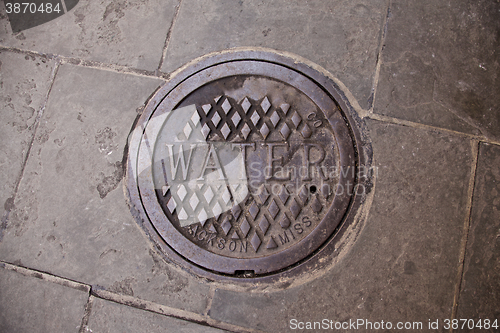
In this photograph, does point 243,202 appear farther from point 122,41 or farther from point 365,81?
point 122,41

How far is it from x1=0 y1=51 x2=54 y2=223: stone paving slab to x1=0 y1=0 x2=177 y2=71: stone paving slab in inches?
5.7

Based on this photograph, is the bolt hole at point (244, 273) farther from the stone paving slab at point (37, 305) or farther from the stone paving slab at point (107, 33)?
the stone paving slab at point (107, 33)

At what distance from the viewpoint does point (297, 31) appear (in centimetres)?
219

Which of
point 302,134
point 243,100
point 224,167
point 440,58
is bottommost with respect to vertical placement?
point 224,167

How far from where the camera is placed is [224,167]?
200 centimetres

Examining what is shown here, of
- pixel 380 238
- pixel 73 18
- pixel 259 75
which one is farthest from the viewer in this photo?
pixel 73 18

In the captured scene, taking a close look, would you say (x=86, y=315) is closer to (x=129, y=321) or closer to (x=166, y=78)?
(x=129, y=321)

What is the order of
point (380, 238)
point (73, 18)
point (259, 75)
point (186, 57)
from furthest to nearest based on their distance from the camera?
point (73, 18) → point (186, 57) → point (259, 75) → point (380, 238)

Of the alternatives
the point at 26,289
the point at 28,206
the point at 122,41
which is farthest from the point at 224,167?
the point at 26,289

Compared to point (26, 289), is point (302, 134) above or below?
above

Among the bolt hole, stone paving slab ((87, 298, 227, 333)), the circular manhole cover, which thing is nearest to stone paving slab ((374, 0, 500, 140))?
the circular manhole cover

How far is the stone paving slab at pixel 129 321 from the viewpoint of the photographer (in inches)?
76.5

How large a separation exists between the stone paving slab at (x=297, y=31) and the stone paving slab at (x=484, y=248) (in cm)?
91

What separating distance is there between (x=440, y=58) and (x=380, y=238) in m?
1.35
